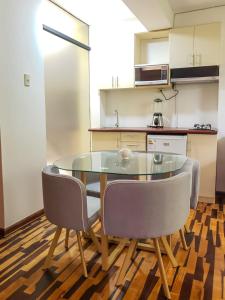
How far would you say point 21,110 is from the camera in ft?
8.80

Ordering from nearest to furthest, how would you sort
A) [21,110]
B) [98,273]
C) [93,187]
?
[98,273], [93,187], [21,110]

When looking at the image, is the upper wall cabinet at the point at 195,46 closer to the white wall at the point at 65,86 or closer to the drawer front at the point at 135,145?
the drawer front at the point at 135,145

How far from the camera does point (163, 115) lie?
407cm

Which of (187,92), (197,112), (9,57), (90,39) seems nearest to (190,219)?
(197,112)

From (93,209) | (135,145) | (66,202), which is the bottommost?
(93,209)

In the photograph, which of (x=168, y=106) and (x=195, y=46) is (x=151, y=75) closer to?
(x=168, y=106)

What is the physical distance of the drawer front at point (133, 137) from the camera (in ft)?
12.0

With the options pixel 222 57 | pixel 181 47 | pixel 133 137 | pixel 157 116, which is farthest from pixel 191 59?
pixel 133 137

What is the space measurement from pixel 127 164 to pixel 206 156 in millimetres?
1613

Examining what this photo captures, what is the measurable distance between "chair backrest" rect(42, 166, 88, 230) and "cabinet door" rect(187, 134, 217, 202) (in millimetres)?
2083

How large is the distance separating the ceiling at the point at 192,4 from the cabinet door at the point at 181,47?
285 millimetres

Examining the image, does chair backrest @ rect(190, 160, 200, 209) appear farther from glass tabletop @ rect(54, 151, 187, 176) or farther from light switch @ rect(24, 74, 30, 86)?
light switch @ rect(24, 74, 30, 86)

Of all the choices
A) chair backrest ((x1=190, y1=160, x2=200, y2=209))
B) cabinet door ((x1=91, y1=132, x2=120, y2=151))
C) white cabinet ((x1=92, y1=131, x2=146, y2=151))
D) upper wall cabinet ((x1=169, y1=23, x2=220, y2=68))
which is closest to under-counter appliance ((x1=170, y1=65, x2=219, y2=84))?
upper wall cabinet ((x1=169, y1=23, x2=220, y2=68))

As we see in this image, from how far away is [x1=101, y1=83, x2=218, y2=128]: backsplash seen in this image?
378cm
